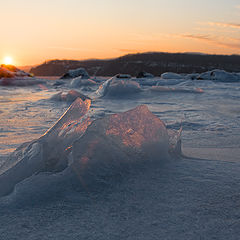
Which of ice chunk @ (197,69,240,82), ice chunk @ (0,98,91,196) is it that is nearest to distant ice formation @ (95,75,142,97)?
ice chunk @ (0,98,91,196)

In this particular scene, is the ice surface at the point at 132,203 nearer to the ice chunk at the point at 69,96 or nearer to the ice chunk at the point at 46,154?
the ice chunk at the point at 46,154

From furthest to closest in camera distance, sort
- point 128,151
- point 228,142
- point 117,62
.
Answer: point 117,62, point 228,142, point 128,151

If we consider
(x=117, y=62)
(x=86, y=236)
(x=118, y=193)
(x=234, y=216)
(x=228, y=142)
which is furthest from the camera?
(x=117, y=62)

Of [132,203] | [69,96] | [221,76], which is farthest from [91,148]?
[221,76]

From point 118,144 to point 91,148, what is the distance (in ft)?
0.47

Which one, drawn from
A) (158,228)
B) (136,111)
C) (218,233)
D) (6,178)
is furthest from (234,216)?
(6,178)

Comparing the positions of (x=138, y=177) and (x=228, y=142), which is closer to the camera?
(x=138, y=177)

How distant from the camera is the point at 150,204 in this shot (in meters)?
1.04

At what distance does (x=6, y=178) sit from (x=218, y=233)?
819 millimetres

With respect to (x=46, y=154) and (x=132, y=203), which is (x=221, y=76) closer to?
(x=46, y=154)

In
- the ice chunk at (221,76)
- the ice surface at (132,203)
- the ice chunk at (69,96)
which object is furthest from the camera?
the ice chunk at (221,76)

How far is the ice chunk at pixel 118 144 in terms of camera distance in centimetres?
123

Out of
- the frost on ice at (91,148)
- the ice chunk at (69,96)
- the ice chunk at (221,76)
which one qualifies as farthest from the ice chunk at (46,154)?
→ the ice chunk at (221,76)

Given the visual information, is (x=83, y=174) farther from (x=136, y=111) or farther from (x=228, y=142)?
(x=228, y=142)
